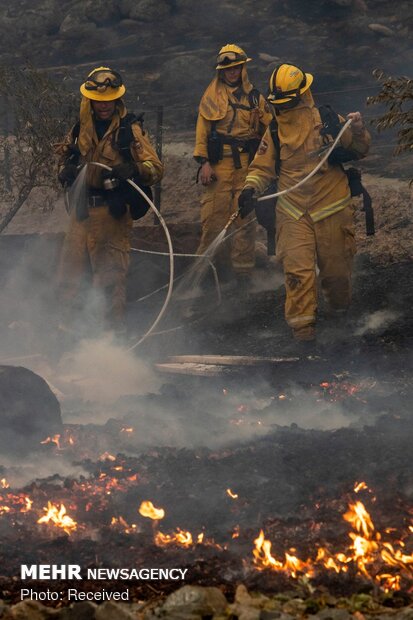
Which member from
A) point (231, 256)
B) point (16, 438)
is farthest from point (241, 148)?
point (16, 438)

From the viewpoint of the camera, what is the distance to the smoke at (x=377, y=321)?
29.8 feet

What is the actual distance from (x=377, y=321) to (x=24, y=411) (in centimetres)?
375

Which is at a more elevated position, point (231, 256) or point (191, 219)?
point (231, 256)

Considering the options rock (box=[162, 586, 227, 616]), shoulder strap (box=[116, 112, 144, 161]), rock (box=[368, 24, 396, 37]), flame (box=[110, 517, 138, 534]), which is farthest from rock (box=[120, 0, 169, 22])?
rock (box=[162, 586, 227, 616])

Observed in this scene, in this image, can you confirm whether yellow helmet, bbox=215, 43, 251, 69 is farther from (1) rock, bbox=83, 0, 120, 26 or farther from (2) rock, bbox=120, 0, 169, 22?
(1) rock, bbox=83, 0, 120, 26

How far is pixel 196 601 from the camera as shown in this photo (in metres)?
4.46

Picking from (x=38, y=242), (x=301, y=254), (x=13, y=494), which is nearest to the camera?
(x=13, y=494)

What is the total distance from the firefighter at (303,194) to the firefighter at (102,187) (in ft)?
3.68

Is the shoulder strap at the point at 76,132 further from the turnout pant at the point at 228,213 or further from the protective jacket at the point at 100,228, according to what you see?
the turnout pant at the point at 228,213

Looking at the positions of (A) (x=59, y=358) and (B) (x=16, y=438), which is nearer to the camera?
(B) (x=16, y=438)

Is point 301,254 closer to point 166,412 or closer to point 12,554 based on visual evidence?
point 166,412

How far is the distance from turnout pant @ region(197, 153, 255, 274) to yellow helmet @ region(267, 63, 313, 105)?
1789 mm

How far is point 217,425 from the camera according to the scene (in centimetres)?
721

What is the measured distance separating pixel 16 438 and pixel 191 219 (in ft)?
23.0
